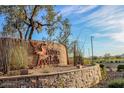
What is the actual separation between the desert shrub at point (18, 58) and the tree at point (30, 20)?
46.4 inches

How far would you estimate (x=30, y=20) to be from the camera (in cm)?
1261

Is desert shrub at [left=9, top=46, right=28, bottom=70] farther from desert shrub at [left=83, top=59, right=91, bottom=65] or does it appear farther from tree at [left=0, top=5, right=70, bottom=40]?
desert shrub at [left=83, top=59, right=91, bottom=65]

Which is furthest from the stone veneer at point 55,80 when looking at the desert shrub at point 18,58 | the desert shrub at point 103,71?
the desert shrub at point 18,58

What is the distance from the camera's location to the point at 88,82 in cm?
1026

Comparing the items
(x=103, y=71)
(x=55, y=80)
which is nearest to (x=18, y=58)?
(x=55, y=80)

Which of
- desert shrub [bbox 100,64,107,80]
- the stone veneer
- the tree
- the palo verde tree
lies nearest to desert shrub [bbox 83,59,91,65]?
desert shrub [bbox 100,64,107,80]

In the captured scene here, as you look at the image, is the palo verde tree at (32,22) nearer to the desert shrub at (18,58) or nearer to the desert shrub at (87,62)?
the desert shrub at (87,62)

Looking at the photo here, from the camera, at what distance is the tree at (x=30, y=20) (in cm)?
1187

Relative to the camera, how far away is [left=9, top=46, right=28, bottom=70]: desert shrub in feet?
33.2

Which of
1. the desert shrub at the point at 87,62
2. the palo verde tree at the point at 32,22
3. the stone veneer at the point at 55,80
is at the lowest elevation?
the stone veneer at the point at 55,80

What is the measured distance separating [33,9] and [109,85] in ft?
13.9

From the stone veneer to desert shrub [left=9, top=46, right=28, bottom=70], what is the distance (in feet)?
5.49
